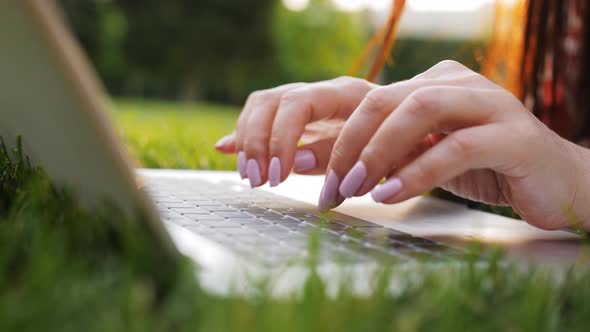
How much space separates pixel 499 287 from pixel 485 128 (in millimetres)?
261

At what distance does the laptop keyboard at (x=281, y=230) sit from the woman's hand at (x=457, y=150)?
56 mm

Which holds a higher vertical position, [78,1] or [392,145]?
[78,1]

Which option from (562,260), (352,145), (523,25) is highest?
(523,25)

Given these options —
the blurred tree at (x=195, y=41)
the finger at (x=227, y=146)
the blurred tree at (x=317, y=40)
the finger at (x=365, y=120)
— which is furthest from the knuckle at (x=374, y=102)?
the blurred tree at (x=317, y=40)

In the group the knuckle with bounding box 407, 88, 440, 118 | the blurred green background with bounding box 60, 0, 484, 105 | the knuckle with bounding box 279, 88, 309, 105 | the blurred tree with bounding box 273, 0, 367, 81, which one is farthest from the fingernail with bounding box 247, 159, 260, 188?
the blurred tree with bounding box 273, 0, 367, 81

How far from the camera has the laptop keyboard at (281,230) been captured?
646 mm

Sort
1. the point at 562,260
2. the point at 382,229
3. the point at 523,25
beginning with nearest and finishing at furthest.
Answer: the point at 562,260
the point at 382,229
the point at 523,25

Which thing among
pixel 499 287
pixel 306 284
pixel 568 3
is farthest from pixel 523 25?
pixel 306 284

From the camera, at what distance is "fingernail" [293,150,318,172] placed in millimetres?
1121

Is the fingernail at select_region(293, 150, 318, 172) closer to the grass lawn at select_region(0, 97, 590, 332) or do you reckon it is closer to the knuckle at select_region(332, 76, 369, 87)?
the knuckle at select_region(332, 76, 369, 87)

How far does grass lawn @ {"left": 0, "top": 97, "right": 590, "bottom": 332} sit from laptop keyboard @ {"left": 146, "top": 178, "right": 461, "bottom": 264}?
77mm

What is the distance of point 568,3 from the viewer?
6.16 ft

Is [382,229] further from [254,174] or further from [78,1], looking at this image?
[78,1]

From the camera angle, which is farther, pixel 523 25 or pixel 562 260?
pixel 523 25
